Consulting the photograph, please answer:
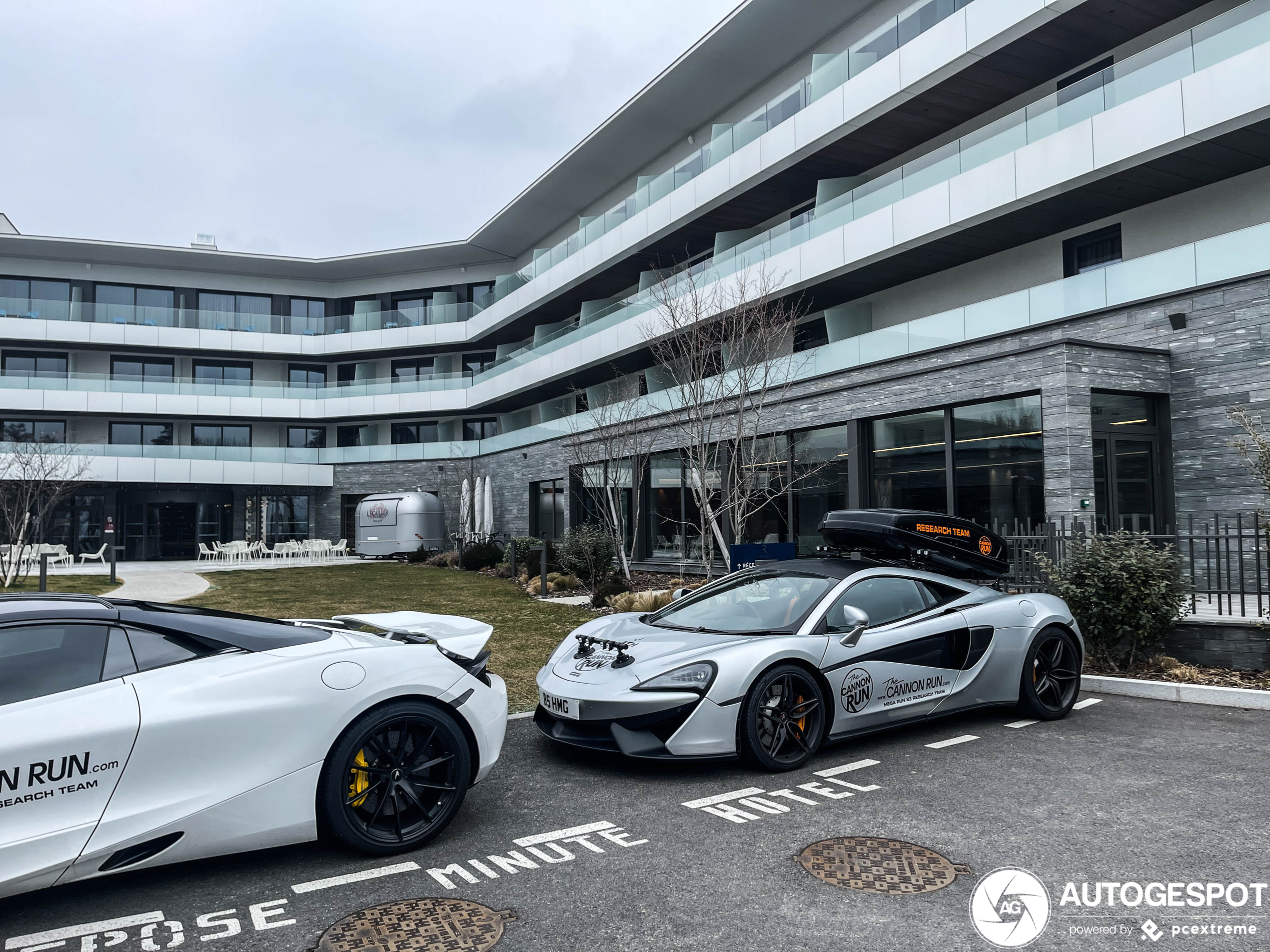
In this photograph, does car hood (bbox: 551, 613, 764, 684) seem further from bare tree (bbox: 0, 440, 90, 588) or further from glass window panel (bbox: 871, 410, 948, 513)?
bare tree (bbox: 0, 440, 90, 588)

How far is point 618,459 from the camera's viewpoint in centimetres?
2072

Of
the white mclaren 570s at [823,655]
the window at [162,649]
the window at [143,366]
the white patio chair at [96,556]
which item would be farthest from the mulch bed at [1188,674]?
the window at [143,366]

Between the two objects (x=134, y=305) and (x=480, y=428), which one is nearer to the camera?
(x=134, y=305)

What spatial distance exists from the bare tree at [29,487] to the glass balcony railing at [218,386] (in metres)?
3.40

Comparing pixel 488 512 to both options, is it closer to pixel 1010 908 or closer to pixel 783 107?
pixel 783 107

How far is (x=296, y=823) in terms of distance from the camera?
398 cm

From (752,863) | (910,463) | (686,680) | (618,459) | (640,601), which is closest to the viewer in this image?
(752,863)

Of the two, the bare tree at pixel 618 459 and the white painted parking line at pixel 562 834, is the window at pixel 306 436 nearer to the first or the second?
the bare tree at pixel 618 459

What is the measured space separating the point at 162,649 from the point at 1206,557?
1048 centimetres

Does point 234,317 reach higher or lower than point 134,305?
lower

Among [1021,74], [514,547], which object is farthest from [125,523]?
[1021,74]

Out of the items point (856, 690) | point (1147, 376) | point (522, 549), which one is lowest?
point (856, 690)

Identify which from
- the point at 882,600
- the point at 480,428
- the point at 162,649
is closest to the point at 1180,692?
the point at 882,600

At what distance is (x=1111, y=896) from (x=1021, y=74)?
59.8 ft
